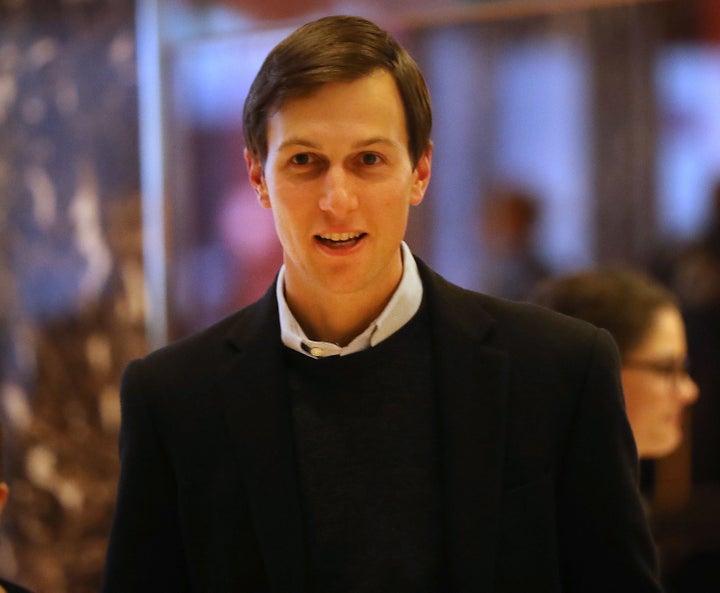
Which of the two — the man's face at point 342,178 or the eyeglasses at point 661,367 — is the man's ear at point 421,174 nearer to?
the man's face at point 342,178

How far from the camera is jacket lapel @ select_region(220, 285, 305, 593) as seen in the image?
1.41 m

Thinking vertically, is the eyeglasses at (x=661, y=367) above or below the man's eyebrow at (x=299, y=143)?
below

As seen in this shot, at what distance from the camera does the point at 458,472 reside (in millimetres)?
1398

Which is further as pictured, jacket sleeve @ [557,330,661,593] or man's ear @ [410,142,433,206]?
man's ear @ [410,142,433,206]

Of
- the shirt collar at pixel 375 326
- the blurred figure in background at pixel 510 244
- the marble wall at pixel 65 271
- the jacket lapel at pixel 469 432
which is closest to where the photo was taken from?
the jacket lapel at pixel 469 432

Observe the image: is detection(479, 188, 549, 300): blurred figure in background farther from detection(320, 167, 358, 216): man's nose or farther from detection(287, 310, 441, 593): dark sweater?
detection(320, 167, 358, 216): man's nose

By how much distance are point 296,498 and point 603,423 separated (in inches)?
17.6

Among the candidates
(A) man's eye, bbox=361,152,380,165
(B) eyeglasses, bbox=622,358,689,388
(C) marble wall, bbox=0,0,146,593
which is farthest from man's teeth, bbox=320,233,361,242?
(C) marble wall, bbox=0,0,146,593

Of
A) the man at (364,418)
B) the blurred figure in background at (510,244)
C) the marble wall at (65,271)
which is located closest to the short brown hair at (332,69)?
the man at (364,418)

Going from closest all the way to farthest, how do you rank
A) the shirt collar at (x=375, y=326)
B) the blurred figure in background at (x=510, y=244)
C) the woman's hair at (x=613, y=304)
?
the shirt collar at (x=375, y=326) → the woman's hair at (x=613, y=304) → the blurred figure in background at (x=510, y=244)

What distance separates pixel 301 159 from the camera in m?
1.44

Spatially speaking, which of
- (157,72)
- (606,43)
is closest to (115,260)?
(157,72)

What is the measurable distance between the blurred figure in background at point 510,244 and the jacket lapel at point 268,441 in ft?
6.91

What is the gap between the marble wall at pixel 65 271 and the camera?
3.81 metres
